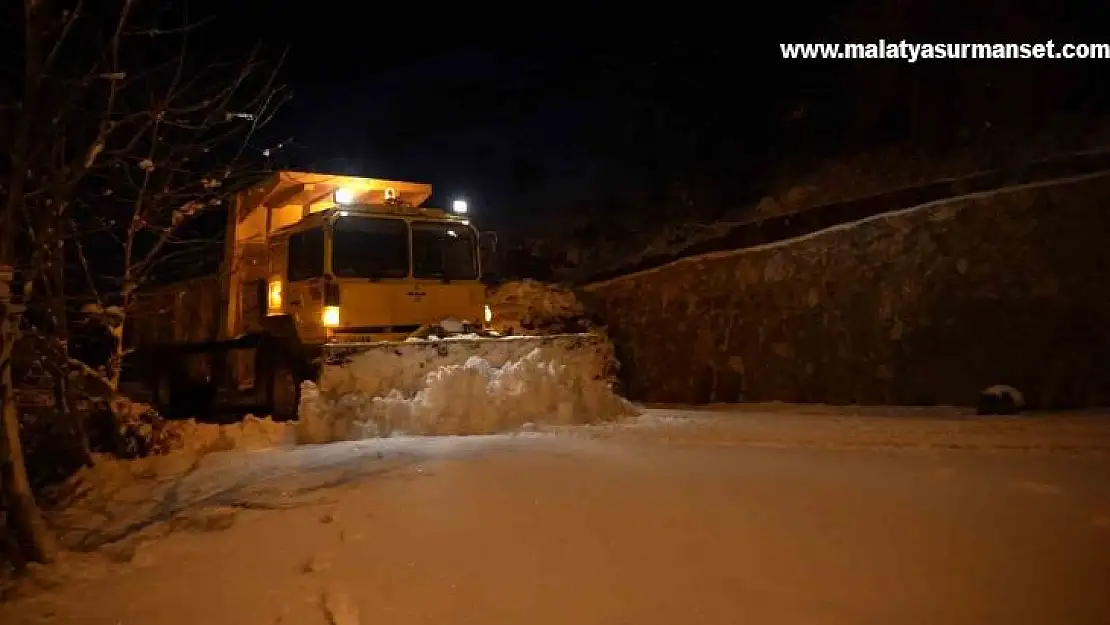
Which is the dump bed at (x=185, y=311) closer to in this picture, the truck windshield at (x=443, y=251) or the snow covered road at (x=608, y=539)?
the truck windshield at (x=443, y=251)

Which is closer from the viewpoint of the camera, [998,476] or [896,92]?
[998,476]

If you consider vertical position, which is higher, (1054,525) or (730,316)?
(730,316)

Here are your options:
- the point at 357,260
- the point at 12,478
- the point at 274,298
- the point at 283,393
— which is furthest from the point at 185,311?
the point at 12,478

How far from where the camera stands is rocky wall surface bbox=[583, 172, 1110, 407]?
1047 centimetres

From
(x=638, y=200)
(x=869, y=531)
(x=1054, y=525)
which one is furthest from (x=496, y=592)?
(x=638, y=200)

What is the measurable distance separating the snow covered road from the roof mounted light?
4.61 meters

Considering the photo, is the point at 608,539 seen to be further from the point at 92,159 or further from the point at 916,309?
the point at 916,309

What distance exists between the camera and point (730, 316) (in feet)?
48.1

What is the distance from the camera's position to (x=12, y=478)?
5367 mm

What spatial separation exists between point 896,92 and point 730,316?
8322 millimetres

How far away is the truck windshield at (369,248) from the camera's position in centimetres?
1039

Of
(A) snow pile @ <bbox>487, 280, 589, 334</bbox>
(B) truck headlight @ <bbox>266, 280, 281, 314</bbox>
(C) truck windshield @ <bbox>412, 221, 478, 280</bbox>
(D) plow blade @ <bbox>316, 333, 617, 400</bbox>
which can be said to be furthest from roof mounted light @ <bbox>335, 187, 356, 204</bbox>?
(A) snow pile @ <bbox>487, 280, 589, 334</bbox>

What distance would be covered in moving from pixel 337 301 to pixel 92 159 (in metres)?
3.84

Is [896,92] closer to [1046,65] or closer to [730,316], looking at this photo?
[1046,65]
